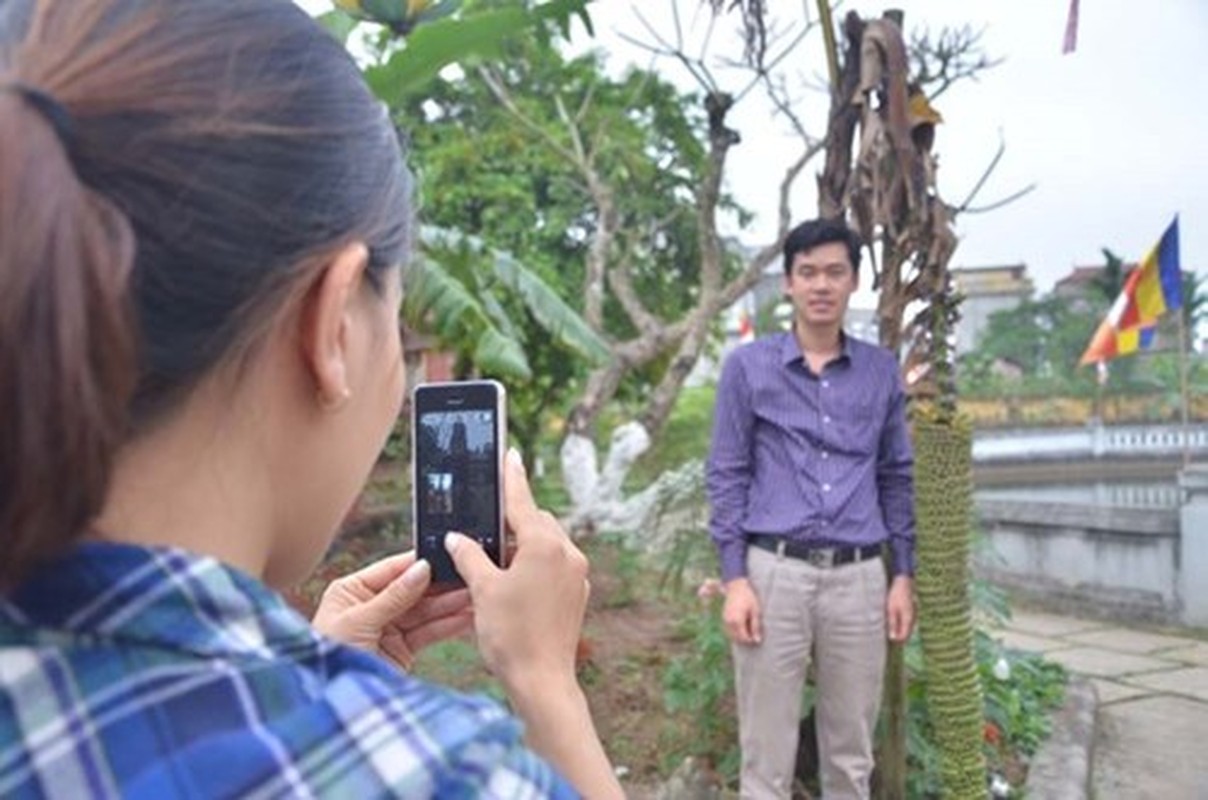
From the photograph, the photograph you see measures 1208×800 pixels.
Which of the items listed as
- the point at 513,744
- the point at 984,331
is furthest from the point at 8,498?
the point at 984,331

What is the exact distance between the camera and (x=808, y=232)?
2.96 meters

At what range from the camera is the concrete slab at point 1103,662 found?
557 centimetres

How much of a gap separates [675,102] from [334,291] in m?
8.30

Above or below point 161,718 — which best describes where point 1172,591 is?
below

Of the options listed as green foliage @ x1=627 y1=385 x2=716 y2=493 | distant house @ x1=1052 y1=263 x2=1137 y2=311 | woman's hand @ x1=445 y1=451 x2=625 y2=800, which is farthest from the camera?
distant house @ x1=1052 y1=263 x2=1137 y2=311

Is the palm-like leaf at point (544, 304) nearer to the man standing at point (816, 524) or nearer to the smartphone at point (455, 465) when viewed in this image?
the man standing at point (816, 524)

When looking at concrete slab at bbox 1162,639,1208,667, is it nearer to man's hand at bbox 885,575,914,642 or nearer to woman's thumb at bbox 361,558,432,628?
man's hand at bbox 885,575,914,642

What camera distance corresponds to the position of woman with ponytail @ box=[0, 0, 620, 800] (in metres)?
0.53

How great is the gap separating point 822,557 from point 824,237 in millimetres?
Answer: 811

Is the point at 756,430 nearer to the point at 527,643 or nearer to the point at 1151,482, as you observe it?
the point at 527,643

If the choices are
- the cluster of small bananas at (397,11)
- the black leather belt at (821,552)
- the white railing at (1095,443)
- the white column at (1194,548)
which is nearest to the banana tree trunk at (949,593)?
the black leather belt at (821,552)

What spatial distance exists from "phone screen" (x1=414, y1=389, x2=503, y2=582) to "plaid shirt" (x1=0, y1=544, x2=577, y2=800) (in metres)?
0.34

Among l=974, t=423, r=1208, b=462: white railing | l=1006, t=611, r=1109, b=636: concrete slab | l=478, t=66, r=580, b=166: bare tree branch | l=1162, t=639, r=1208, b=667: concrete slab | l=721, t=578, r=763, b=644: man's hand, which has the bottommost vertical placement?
l=1006, t=611, r=1109, b=636: concrete slab

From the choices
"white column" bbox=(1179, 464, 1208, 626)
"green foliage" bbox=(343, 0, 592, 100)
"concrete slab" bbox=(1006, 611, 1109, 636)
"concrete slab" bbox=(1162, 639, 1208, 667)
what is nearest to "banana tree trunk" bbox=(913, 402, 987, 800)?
"green foliage" bbox=(343, 0, 592, 100)
